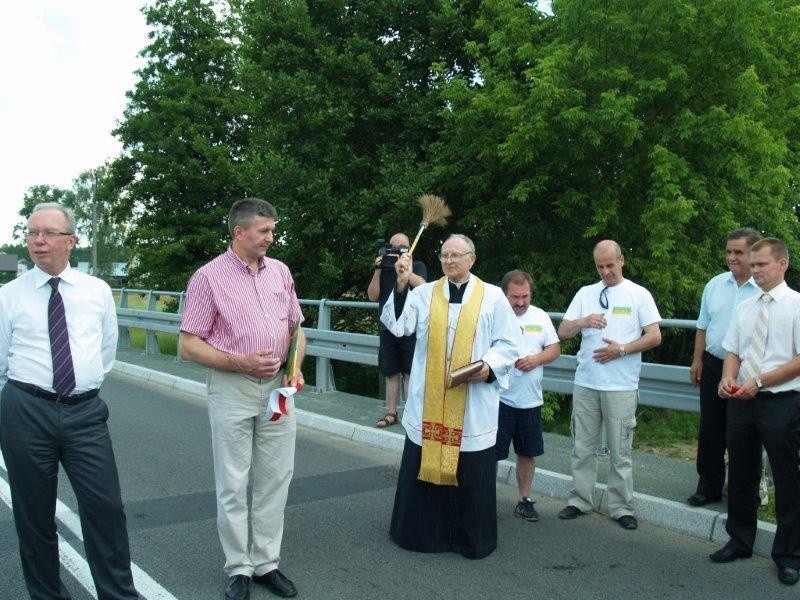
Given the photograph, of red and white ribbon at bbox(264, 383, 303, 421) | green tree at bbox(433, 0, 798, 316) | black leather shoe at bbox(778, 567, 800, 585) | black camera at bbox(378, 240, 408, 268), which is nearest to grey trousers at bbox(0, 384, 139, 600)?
red and white ribbon at bbox(264, 383, 303, 421)

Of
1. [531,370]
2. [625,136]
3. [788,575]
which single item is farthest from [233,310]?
[625,136]

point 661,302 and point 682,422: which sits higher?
point 661,302

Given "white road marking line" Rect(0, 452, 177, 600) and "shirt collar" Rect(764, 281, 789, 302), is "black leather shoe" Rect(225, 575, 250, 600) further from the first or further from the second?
"shirt collar" Rect(764, 281, 789, 302)

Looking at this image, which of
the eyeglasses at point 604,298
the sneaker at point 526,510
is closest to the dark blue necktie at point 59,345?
the sneaker at point 526,510

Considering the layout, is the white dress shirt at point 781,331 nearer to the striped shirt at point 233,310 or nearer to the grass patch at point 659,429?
the striped shirt at point 233,310

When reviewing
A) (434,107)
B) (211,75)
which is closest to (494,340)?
(434,107)

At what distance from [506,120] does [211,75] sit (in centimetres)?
1820

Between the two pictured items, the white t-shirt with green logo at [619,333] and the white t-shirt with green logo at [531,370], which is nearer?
the white t-shirt with green logo at [619,333]

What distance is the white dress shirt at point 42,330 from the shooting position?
3473 millimetres

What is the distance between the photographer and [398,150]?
14.1 meters

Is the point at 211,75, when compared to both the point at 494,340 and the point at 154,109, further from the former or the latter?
the point at 494,340

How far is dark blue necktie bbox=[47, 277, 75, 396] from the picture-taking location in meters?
3.45

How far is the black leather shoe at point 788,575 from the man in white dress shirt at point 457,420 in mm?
1687

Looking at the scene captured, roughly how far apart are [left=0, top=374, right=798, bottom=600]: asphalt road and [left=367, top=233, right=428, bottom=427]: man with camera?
5.35ft
